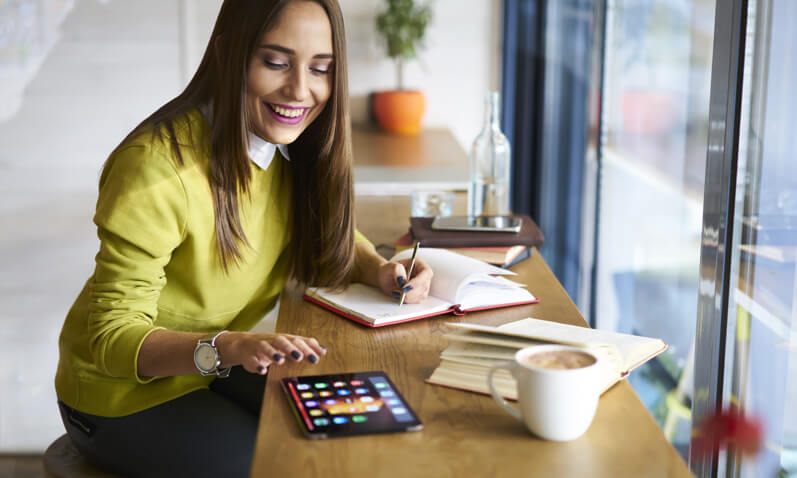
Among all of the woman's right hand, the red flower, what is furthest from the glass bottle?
the woman's right hand

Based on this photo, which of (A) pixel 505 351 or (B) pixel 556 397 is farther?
(A) pixel 505 351

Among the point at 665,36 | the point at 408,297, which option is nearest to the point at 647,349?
the point at 408,297

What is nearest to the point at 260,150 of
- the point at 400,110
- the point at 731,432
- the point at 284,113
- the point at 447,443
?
the point at 284,113

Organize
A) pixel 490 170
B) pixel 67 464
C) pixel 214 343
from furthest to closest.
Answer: pixel 490 170
pixel 67 464
pixel 214 343

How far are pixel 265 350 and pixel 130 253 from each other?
277 millimetres

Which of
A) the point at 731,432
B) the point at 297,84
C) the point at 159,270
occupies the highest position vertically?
the point at 297,84

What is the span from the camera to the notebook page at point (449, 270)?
4.25ft

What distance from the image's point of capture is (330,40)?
131cm

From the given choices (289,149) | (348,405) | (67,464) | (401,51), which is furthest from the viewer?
(401,51)

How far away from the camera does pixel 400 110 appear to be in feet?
10.8

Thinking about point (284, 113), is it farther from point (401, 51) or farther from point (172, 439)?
point (401, 51)

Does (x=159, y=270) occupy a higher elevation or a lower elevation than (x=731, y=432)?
higher

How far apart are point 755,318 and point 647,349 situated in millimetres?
230

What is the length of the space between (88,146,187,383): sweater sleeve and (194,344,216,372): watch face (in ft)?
0.31
